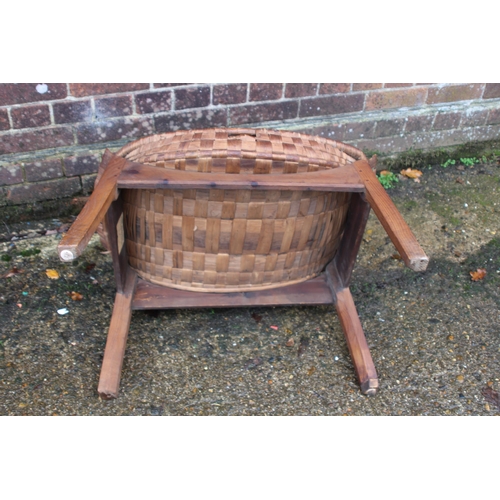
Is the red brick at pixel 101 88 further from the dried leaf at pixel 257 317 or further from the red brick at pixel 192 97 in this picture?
the dried leaf at pixel 257 317

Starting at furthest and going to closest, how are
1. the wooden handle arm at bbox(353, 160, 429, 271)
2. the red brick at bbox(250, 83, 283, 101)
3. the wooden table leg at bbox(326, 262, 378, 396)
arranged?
the red brick at bbox(250, 83, 283, 101) < the wooden table leg at bbox(326, 262, 378, 396) < the wooden handle arm at bbox(353, 160, 429, 271)

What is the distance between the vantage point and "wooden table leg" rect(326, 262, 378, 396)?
2.08 metres

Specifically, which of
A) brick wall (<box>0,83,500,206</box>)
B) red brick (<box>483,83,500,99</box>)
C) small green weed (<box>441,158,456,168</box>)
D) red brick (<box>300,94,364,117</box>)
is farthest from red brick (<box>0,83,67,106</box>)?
red brick (<box>483,83,500,99</box>)

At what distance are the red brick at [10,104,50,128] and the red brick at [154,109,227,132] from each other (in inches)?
19.9

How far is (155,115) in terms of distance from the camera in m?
2.73

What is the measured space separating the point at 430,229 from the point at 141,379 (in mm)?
A: 1752

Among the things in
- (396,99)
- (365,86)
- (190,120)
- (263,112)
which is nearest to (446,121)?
(396,99)

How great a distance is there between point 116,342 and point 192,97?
130 centimetres

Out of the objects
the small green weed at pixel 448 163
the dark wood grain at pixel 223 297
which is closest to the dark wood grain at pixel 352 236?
the dark wood grain at pixel 223 297

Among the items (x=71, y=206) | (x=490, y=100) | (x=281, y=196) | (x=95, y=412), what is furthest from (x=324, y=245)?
(x=490, y=100)

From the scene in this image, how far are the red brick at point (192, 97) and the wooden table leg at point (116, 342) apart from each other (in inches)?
39.8

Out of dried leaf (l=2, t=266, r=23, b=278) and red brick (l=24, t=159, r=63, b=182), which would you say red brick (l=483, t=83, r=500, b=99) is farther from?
dried leaf (l=2, t=266, r=23, b=278)

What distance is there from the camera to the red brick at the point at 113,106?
261 cm
